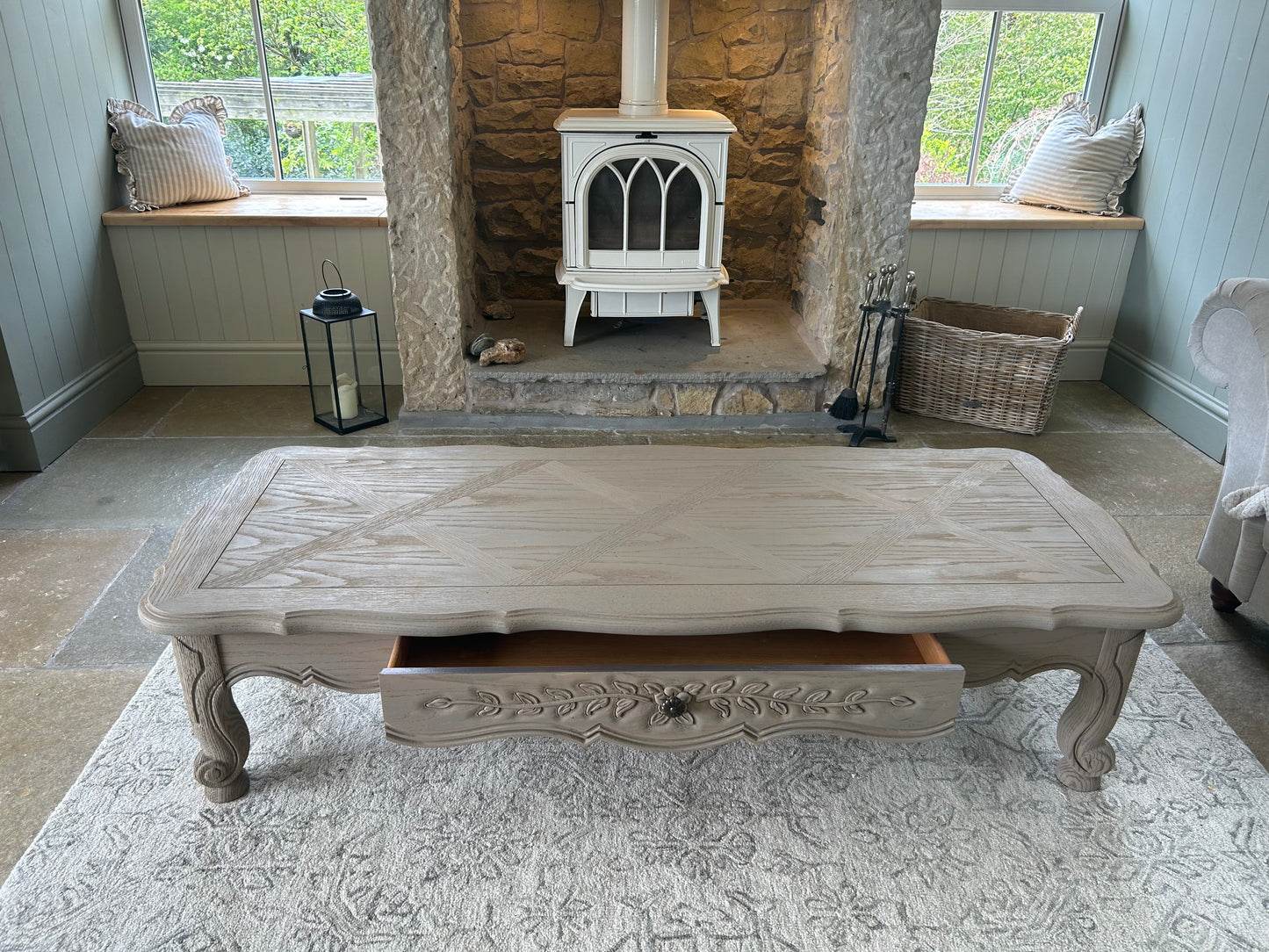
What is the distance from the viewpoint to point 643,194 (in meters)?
2.96

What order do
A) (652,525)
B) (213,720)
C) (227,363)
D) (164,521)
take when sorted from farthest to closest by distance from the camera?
1. (227,363)
2. (164,521)
3. (652,525)
4. (213,720)

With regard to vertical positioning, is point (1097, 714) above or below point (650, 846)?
above

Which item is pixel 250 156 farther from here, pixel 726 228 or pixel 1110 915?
pixel 1110 915

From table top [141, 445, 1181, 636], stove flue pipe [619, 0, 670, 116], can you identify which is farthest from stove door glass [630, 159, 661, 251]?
table top [141, 445, 1181, 636]

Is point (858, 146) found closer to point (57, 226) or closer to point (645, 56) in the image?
point (645, 56)

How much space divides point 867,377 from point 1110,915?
2112 millimetres

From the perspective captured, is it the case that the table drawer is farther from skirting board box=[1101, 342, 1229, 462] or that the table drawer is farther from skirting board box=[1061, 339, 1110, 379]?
skirting board box=[1061, 339, 1110, 379]

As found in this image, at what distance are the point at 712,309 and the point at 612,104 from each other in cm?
95

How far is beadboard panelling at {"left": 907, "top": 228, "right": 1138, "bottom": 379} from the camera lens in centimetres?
347

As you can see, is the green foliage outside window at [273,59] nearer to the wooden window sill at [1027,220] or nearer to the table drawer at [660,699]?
the wooden window sill at [1027,220]

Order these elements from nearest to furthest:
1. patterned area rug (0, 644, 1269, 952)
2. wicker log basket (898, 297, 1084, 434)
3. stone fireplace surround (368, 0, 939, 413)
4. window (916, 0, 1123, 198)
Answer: patterned area rug (0, 644, 1269, 952)
stone fireplace surround (368, 0, 939, 413)
wicker log basket (898, 297, 1084, 434)
window (916, 0, 1123, 198)

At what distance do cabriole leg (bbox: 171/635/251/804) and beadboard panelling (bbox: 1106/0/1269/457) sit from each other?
306 centimetres

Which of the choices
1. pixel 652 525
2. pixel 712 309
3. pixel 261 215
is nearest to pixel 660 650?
pixel 652 525

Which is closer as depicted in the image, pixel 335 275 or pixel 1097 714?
pixel 1097 714
